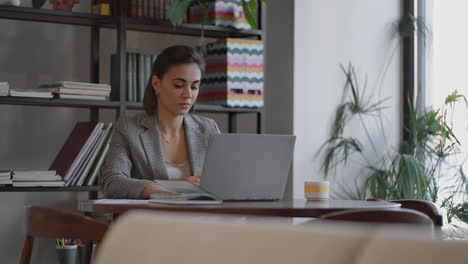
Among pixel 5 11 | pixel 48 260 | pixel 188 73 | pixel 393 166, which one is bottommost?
pixel 48 260

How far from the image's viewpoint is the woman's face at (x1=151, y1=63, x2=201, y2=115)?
3.11 meters

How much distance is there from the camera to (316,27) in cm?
460

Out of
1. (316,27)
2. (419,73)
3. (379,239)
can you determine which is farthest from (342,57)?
(379,239)

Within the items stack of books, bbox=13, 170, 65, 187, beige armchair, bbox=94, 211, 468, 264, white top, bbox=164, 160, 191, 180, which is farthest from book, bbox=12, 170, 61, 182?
beige armchair, bbox=94, 211, 468, 264

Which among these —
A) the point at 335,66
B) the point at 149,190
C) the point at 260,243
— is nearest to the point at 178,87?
the point at 149,190

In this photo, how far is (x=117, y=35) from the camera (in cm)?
386

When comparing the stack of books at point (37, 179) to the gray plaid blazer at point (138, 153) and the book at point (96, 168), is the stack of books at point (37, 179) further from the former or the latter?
the gray plaid blazer at point (138, 153)

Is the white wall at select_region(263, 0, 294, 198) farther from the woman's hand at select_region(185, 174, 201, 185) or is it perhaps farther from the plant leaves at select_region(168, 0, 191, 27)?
the woman's hand at select_region(185, 174, 201, 185)

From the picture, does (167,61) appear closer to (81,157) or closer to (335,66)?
(81,157)

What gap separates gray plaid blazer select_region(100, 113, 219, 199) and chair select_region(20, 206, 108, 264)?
0.69 metres

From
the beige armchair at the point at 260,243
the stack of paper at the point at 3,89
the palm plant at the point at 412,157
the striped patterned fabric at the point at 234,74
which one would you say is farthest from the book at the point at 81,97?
the beige armchair at the point at 260,243

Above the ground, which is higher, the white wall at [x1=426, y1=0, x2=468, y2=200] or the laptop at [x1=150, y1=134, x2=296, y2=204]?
the white wall at [x1=426, y1=0, x2=468, y2=200]

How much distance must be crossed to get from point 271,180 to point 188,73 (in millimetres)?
798

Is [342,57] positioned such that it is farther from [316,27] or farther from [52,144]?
[52,144]
